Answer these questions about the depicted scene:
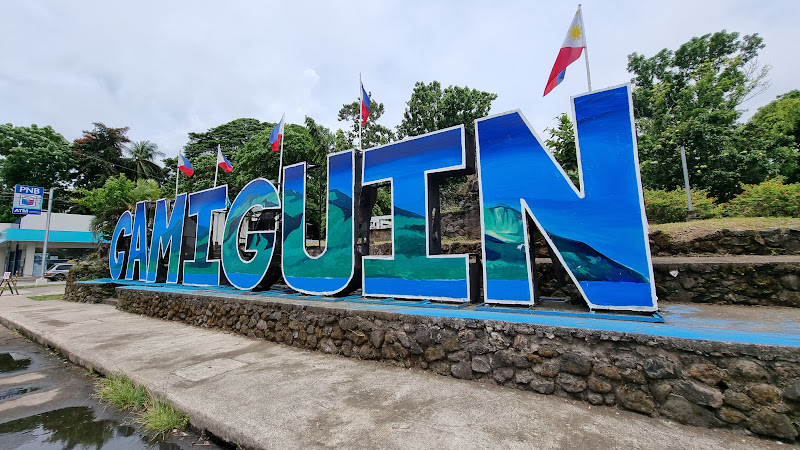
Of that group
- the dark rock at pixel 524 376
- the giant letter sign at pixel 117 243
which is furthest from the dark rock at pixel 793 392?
the giant letter sign at pixel 117 243

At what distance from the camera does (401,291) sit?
598cm

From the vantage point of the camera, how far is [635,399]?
3117 millimetres

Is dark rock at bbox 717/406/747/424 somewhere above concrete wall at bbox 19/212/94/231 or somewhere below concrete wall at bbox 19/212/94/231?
below

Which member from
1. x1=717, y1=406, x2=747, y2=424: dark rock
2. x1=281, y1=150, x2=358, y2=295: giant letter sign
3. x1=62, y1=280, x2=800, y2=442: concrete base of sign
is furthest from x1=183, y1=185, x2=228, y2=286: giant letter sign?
x1=717, y1=406, x2=747, y2=424: dark rock

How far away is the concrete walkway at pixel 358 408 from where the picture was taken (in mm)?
2748

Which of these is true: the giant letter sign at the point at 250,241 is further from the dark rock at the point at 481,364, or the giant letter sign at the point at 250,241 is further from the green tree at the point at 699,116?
the green tree at the point at 699,116

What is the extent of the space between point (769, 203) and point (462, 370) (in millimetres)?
10734

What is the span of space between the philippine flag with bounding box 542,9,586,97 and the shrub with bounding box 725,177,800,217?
26.5 feet

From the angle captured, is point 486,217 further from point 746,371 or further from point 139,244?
point 139,244

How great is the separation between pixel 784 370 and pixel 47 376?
29.3 feet

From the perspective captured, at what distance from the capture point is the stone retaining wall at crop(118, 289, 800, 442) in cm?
264

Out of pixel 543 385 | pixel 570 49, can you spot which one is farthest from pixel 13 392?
pixel 570 49

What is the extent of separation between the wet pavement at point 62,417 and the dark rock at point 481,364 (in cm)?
278

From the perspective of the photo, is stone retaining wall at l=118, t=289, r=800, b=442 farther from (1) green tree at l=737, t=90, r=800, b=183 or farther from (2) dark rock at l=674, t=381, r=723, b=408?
(1) green tree at l=737, t=90, r=800, b=183
